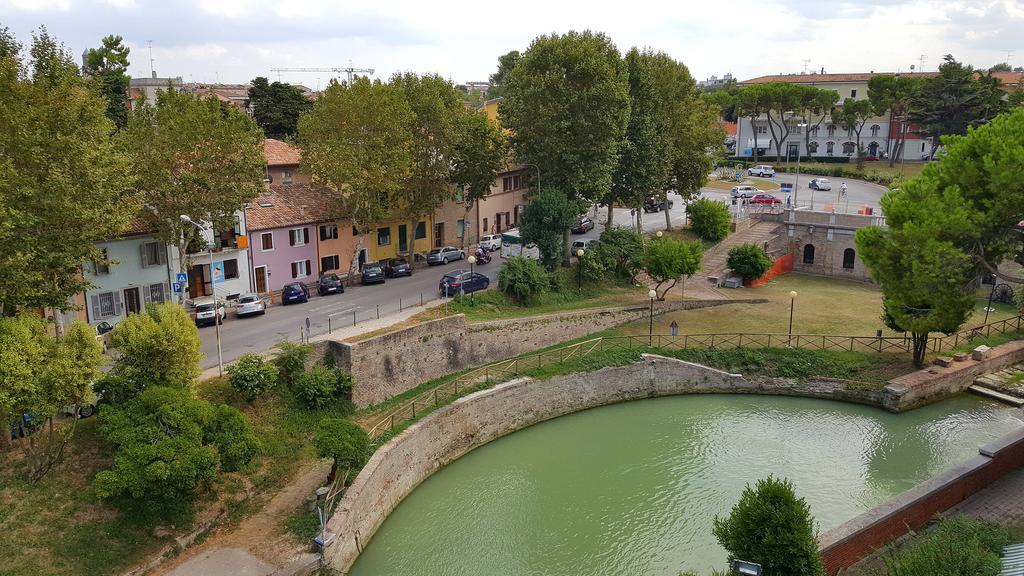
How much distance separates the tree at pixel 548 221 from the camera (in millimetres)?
38875

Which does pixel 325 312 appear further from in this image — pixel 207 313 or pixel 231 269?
pixel 231 269

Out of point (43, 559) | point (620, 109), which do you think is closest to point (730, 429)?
point (620, 109)

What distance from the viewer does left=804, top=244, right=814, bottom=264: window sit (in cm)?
5003

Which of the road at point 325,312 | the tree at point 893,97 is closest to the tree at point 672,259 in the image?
the road at point 325,312

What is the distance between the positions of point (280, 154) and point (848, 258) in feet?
117

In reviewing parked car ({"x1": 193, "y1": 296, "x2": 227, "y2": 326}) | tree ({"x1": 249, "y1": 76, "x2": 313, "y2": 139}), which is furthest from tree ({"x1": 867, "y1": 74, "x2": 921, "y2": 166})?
parked car ({"x1": 193, "y1": 296, "x2": 227, "y2": 326})

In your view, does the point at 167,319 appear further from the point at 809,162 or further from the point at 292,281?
the point at 809,162

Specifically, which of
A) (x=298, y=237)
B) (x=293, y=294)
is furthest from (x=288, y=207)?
(x=293, y=294)

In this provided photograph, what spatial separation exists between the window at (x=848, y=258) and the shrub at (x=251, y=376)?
122 ft

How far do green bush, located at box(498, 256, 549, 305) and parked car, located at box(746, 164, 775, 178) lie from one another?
4662 cm

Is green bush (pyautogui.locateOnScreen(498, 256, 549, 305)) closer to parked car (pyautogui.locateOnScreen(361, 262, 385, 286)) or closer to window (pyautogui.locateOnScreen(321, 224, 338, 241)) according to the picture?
parked car (pyautogui.locateOnScreen(361, 262, 385, 286))

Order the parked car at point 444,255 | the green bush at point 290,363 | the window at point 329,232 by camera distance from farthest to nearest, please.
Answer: the parked car at point 444,255, the window at point 329,232, the green bush at point 290,363

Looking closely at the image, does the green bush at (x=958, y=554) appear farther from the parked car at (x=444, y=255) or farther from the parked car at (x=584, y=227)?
the parked car at (x=584, y=227)

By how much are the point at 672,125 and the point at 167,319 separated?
3493 centimetres
